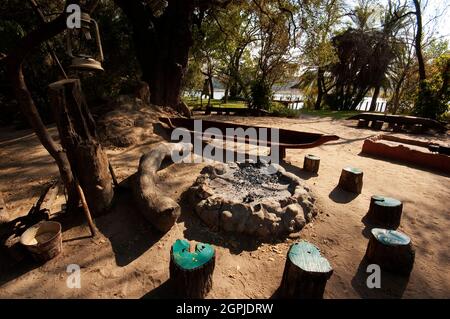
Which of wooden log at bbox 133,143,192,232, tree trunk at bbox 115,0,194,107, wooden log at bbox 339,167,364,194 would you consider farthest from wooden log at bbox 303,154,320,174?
tree trunk at bbox 115,0,194,107

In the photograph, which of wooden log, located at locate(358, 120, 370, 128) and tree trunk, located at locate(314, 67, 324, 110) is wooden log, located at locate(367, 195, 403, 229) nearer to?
wooden log, located at locate(358, 120, 370, 128)

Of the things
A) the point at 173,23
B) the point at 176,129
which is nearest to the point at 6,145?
the point at 176,129

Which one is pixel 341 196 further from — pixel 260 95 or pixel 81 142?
pixel 260 95

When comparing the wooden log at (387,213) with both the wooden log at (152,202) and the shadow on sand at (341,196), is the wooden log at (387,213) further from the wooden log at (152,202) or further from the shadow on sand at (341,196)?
the wooden log at (152,202)

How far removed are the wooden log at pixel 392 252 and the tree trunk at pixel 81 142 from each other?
3.50 meters

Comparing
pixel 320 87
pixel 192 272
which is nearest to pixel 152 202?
pixel 192 272

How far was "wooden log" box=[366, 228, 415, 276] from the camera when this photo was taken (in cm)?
260

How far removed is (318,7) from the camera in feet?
36.1

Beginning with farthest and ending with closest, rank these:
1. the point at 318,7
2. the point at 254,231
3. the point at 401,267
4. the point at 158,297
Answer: the point at 318,7 → the point at 254,231 → the point at 401,267 → the point at 158,297

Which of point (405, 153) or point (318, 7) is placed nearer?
point (405, 153)

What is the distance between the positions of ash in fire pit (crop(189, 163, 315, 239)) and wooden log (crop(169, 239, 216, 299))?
91 centimetres
